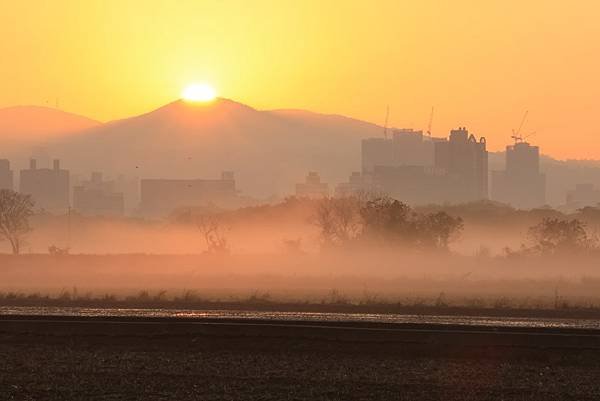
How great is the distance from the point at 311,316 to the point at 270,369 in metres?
10.1

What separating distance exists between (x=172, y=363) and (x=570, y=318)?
1597cm

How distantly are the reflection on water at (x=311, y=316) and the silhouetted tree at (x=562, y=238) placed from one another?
69.4 metres

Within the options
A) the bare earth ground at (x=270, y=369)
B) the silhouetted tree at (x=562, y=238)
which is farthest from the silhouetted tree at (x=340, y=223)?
the bare earth ground at (x=270, y=369)

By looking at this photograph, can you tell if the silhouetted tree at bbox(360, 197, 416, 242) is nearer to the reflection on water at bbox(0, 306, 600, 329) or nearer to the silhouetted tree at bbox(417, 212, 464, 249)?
the silhouetted tree at bbox(417, 212, 464, 249)

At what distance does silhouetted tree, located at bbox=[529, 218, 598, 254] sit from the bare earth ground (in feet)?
256

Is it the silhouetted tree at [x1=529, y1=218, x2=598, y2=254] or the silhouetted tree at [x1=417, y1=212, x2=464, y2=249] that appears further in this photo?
the silhouetted tree at [x1=417, y1=212, x2=464, y2=249]

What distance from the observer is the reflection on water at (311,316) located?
95.5 feet

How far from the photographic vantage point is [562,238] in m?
99.4

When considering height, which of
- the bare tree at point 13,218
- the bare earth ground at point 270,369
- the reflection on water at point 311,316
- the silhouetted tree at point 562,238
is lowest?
the bare earth ground at point 270,369

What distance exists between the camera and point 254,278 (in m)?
80.1

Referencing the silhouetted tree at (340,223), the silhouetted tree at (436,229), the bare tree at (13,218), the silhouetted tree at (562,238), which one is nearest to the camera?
the silhouetted tree at (562,238)

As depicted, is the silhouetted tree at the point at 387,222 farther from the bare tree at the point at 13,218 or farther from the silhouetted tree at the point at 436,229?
the bare tree at the point at 13,218

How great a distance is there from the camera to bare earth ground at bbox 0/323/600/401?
749 inches

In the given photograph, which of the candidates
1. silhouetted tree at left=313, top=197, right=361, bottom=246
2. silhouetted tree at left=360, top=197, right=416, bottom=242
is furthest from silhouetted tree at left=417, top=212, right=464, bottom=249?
silhouetted tree at left=313, top=197, right=361, bottom=246
